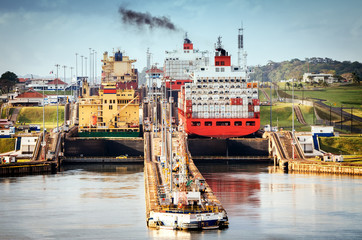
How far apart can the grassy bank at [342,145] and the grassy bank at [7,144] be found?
52274 millimetres

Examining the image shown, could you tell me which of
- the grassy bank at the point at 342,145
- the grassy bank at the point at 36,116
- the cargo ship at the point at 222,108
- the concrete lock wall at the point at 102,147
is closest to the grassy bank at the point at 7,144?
the concrete lock wall at the point at 102,147

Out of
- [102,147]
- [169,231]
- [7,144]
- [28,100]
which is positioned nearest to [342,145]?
[102,147]

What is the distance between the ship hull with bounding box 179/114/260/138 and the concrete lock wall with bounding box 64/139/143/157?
31.9ft

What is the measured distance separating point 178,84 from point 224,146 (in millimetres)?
68865

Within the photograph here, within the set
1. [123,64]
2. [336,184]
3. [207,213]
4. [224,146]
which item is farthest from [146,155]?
[123,64]

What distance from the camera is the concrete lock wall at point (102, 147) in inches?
4825

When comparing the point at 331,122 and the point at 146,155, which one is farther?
the point at 331,122

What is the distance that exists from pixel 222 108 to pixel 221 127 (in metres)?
3.36

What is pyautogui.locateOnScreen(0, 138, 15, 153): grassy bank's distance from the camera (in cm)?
12427

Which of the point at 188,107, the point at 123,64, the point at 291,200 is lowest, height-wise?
the point at 291,200

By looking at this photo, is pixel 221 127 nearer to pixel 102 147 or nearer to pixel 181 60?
pixel 102 147

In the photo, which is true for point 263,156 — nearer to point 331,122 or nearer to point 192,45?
point 331,122

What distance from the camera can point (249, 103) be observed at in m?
128

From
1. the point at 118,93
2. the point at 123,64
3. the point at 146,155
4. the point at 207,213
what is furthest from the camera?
the point at 123,64
